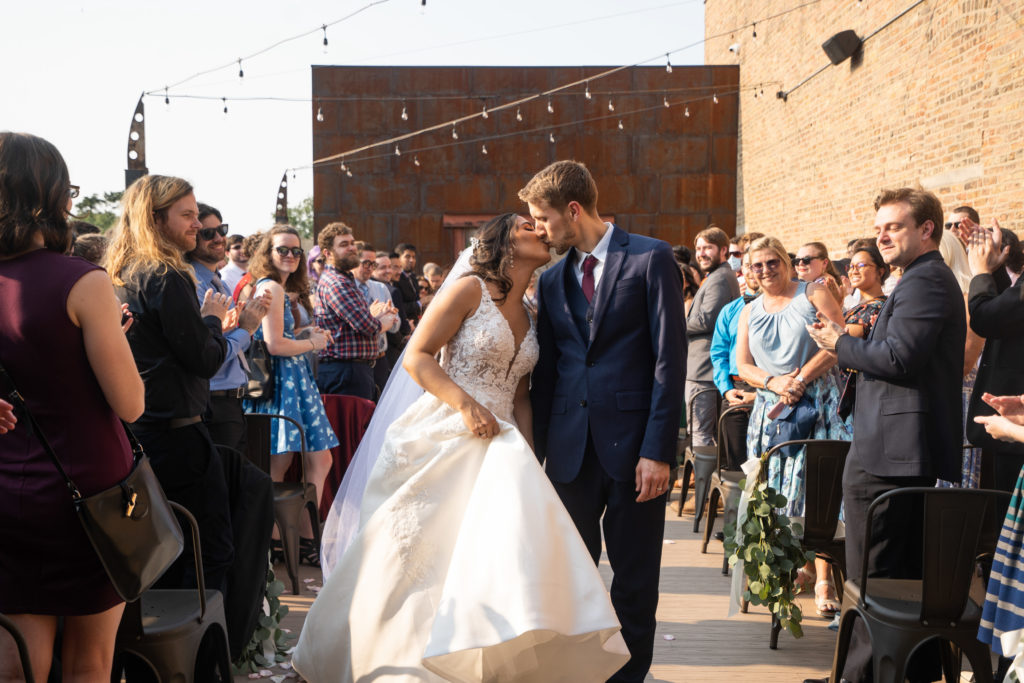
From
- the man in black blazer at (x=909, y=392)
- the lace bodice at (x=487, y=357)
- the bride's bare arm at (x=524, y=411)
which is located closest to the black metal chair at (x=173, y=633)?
the lace bodice at (x=487, y=357)

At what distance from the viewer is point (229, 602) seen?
362cm

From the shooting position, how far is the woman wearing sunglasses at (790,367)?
4770 mm

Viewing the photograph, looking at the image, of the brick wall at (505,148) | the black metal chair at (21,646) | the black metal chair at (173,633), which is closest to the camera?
the black metal chair at (21,646)

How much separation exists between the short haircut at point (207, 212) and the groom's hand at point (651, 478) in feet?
7.88

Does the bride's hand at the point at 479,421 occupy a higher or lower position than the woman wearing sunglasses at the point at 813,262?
lower

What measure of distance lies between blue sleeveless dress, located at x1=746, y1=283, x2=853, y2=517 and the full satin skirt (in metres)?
2.01

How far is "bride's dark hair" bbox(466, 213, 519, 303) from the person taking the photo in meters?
3.39

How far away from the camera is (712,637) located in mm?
4426

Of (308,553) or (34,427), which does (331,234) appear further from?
(34,427)

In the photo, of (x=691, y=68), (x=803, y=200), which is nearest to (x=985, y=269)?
(x=803, y=200)

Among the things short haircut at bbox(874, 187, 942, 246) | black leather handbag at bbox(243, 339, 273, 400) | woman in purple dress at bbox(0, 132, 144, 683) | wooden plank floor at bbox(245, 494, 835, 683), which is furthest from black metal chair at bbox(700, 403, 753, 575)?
woman in purple dress at bbox(0, 132, 144, 683)

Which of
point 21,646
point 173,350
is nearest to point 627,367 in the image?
point 173,350

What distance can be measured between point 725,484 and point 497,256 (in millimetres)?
2604

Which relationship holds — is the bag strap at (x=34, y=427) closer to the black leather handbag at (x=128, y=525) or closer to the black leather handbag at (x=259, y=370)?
the black leather handbag at (x=128, y=525)
